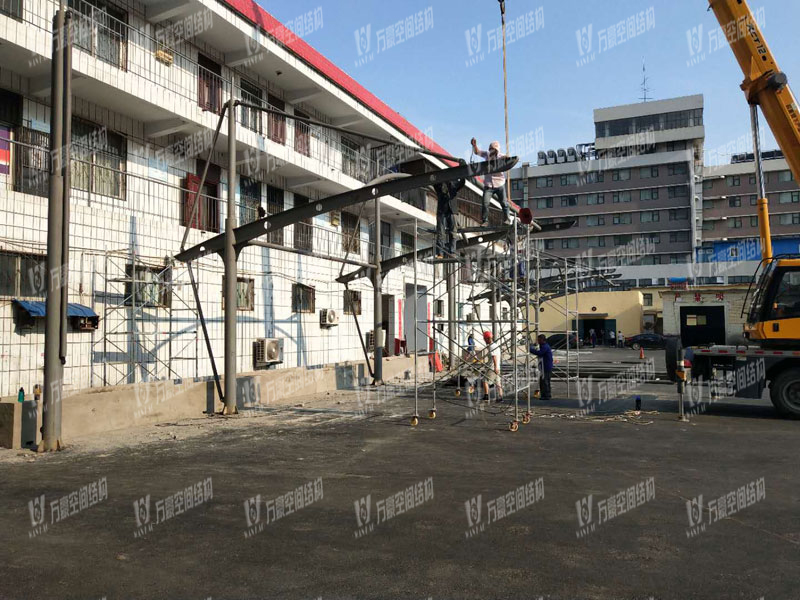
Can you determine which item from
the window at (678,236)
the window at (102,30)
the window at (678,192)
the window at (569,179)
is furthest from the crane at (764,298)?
the window at (569,179)

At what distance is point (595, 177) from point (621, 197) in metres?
4.39

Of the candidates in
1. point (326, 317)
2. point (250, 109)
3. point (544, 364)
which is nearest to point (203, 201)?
point (250, 109)

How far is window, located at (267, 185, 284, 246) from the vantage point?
19.8 metres

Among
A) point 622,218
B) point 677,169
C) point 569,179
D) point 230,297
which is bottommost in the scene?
point 230,297

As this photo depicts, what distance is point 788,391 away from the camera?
13.3 m

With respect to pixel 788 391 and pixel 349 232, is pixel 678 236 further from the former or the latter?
pixel 788 391

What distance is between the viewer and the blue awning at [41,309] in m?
11.6

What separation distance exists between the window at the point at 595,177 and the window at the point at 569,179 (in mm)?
1574

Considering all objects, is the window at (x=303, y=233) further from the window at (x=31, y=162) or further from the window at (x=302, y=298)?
the window at (x=31, y=162)

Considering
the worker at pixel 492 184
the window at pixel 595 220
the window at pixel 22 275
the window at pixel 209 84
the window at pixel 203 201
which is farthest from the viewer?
the window at pixel 595 220

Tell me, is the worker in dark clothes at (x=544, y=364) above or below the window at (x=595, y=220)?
below

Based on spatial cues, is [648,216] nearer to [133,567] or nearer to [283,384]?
[283,384]

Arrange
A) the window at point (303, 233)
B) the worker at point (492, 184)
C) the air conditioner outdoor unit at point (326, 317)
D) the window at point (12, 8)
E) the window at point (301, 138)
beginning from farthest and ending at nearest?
the air conditioner outdoor unit at point (326, 317), the window at point (301, 138), the window at point (303, 233), the worker at point (492, 184), the window at point (12, 8)

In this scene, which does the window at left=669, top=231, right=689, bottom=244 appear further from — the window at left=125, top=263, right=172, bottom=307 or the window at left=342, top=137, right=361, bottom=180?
the window at left=125, top=263, right=172, bottom=307
